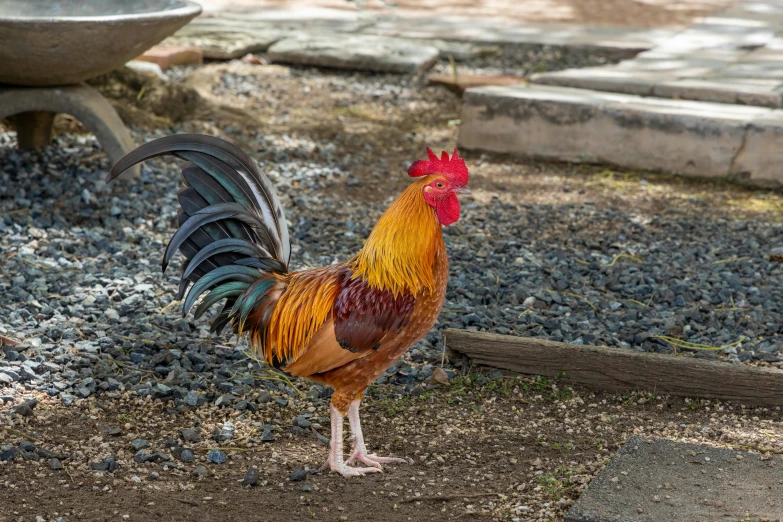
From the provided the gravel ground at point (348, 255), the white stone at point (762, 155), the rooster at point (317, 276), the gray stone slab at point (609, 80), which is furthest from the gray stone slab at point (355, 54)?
the rooster at point (317, 276)

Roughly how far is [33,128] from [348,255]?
2.71 metres

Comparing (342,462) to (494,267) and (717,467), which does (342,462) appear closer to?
(717,467)

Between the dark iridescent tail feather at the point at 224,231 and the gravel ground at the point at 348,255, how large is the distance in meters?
0.62

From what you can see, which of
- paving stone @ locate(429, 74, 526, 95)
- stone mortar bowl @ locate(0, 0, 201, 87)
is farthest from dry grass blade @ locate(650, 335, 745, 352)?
paving stone @ locate(429, 74, 526, 95)

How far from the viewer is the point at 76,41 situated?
5.34 meters

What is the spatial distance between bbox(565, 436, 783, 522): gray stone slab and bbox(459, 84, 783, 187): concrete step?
4.01 meters

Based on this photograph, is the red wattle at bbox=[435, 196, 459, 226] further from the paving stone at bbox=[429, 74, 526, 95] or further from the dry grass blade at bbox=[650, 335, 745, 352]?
the paving stone at bbox=[429, 74, 526, 95]

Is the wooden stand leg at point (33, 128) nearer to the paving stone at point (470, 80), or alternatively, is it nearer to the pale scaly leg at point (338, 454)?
the paving stone at point (470, 80)

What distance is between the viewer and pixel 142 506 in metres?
3.14

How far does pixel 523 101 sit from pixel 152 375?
433 cm

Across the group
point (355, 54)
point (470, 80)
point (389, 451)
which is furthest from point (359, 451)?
point (355, 54)

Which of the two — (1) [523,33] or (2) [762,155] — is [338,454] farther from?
(1) [523,33]

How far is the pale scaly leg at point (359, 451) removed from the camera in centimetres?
347

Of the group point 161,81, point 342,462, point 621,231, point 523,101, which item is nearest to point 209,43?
point 161,81
